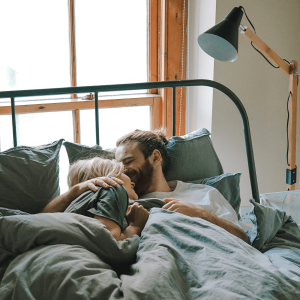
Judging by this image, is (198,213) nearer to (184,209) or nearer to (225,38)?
(184,209)

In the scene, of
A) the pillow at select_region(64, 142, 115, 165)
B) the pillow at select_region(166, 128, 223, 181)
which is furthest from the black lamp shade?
the pillow at select_region(64, 142, 115, 165)

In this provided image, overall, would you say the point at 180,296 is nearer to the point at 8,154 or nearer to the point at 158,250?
the point at 158,250

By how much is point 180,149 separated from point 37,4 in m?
1.38

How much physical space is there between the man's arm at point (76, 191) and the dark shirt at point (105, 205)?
0.03m

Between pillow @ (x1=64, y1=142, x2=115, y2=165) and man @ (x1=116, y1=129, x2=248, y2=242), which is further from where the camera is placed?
pillow @ (x1=64, y1=142, x2=115, y2=165)

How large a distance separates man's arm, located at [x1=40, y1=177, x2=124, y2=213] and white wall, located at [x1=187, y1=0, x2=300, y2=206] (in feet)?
4.44

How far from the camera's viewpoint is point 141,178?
57.3 inches

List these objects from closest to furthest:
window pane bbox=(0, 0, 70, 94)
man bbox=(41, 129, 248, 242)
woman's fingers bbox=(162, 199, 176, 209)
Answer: woman's fingers bbox=(162, 199, 176, 209)
man bbox=(41, 129, 248, 242)
window pane bbox=(0, 0, 70, 94)

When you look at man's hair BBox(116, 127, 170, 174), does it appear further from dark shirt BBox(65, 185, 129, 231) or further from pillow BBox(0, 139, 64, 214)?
dark shirt BBox(65, 185, 129, 231)

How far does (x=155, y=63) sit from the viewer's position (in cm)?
254

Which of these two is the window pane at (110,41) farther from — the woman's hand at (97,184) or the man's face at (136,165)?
the woman's hand at (97,184)

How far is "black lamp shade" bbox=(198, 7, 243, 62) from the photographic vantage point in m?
1.49

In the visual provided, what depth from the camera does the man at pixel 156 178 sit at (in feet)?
4.57

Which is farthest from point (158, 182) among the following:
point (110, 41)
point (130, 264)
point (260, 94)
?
point (110, 41)
